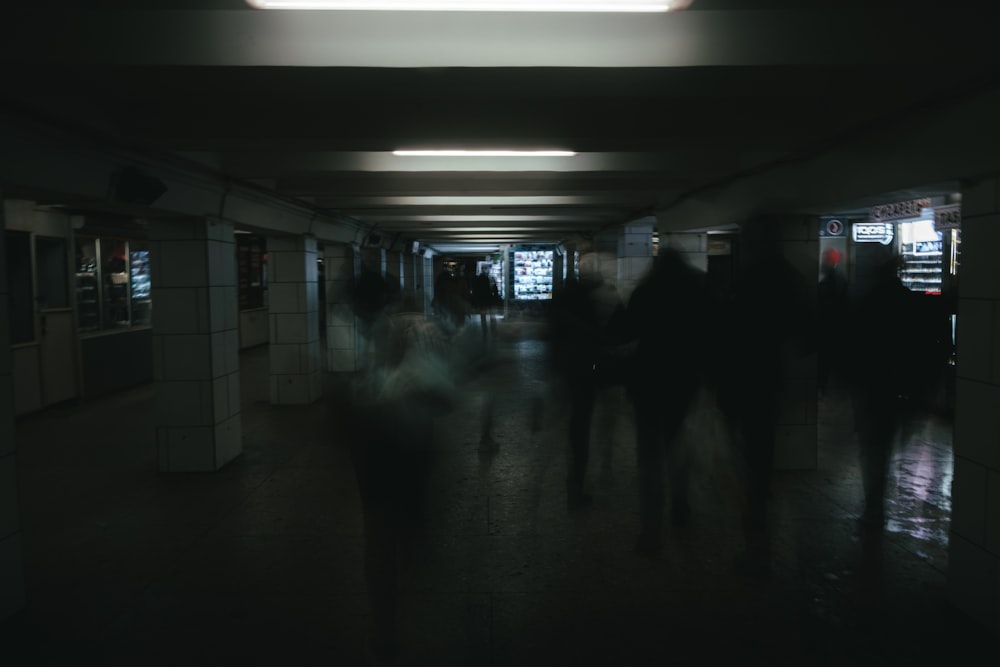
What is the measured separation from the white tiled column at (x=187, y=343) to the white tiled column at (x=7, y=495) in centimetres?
271

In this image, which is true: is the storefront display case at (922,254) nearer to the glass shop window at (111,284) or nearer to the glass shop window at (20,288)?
the glass shop window at (111,284)

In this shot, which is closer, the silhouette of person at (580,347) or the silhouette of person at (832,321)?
the silhouette of person at (832,321)

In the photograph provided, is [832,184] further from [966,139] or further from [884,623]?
[884,623]

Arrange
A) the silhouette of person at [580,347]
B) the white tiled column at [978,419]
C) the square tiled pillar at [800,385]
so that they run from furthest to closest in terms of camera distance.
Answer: the square tiled pillar at [800,385] → the silhouette of person at [580,347] → the white tiled column at [978,419]

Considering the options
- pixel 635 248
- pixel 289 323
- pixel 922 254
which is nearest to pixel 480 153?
pixel 289 323

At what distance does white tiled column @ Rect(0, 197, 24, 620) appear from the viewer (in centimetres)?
377

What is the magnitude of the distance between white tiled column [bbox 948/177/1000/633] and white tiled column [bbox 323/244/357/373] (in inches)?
414

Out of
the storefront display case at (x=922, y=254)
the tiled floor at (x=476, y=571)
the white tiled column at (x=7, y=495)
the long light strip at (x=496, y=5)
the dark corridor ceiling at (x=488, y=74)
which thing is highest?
the long light strip at (x=496, y=5)

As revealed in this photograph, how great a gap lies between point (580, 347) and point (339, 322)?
8.84 m

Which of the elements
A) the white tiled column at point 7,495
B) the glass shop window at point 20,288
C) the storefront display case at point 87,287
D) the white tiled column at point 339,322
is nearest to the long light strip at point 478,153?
the white tiled column at point 7,495

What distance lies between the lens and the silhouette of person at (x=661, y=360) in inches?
172

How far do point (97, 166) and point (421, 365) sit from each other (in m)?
3.25

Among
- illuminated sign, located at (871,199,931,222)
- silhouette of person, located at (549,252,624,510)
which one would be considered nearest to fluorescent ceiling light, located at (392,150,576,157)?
silhouette of person, located at (549,252,624,510)

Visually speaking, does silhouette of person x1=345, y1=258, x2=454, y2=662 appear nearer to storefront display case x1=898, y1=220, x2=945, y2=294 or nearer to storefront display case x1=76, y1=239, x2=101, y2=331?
storefront display case x1=76, y1=239, x2=101, y2=331
